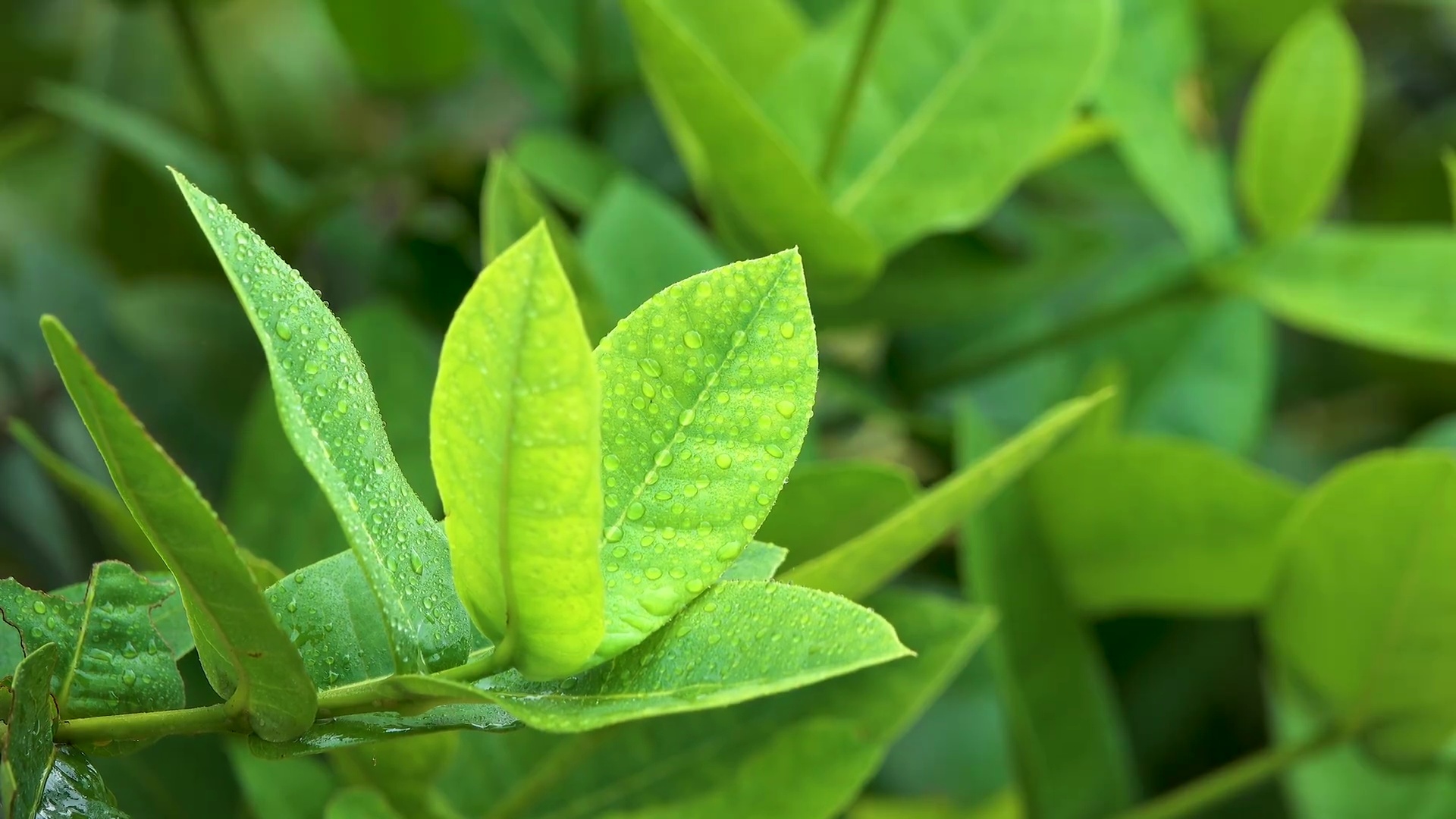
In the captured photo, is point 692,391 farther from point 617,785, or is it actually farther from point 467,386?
point 617,785

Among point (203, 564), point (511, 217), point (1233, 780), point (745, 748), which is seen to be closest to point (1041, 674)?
point (1233, 780)

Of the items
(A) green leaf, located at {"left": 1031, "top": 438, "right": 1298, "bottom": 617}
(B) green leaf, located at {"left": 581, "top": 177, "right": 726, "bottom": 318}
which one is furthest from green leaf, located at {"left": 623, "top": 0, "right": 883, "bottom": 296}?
(A) green leaf, located at {"left": 1031, "top": 438, "right": 1298, "bottom": 617}

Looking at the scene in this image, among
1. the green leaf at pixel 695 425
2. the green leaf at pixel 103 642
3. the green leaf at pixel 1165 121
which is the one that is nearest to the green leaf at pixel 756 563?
the green leaf at pixel 695 425

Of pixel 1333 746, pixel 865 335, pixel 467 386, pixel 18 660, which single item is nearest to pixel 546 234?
pixel 467 386

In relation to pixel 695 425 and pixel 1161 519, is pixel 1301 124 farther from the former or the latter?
pixel 695 425

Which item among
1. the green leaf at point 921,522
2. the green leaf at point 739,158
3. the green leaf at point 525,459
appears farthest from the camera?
the green leaf at point 739,158

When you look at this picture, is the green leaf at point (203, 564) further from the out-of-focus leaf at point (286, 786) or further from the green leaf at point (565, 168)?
the green leaf at point (565, 168)
